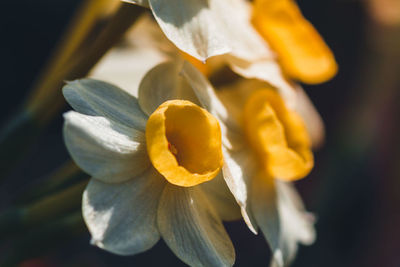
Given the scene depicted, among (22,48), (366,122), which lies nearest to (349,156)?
(366,122)

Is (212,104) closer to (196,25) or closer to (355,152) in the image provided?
(196,25)

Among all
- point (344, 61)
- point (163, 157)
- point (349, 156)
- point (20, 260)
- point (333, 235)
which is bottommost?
point (333, 235)

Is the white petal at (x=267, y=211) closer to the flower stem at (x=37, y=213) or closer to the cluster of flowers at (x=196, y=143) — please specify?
the cluster of flowers at (x=196, y=143)

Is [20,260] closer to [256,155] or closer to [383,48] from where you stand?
[256,155]

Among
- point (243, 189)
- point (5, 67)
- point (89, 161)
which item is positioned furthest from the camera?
point (5, 67)

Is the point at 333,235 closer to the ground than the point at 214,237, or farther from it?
closer to the ground

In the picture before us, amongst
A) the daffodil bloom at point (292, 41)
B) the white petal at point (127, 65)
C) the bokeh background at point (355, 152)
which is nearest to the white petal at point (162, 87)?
the white petal at point (127, 65)

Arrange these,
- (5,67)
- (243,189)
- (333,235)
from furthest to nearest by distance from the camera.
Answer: (333,235) < (5,67) < (243,189)
